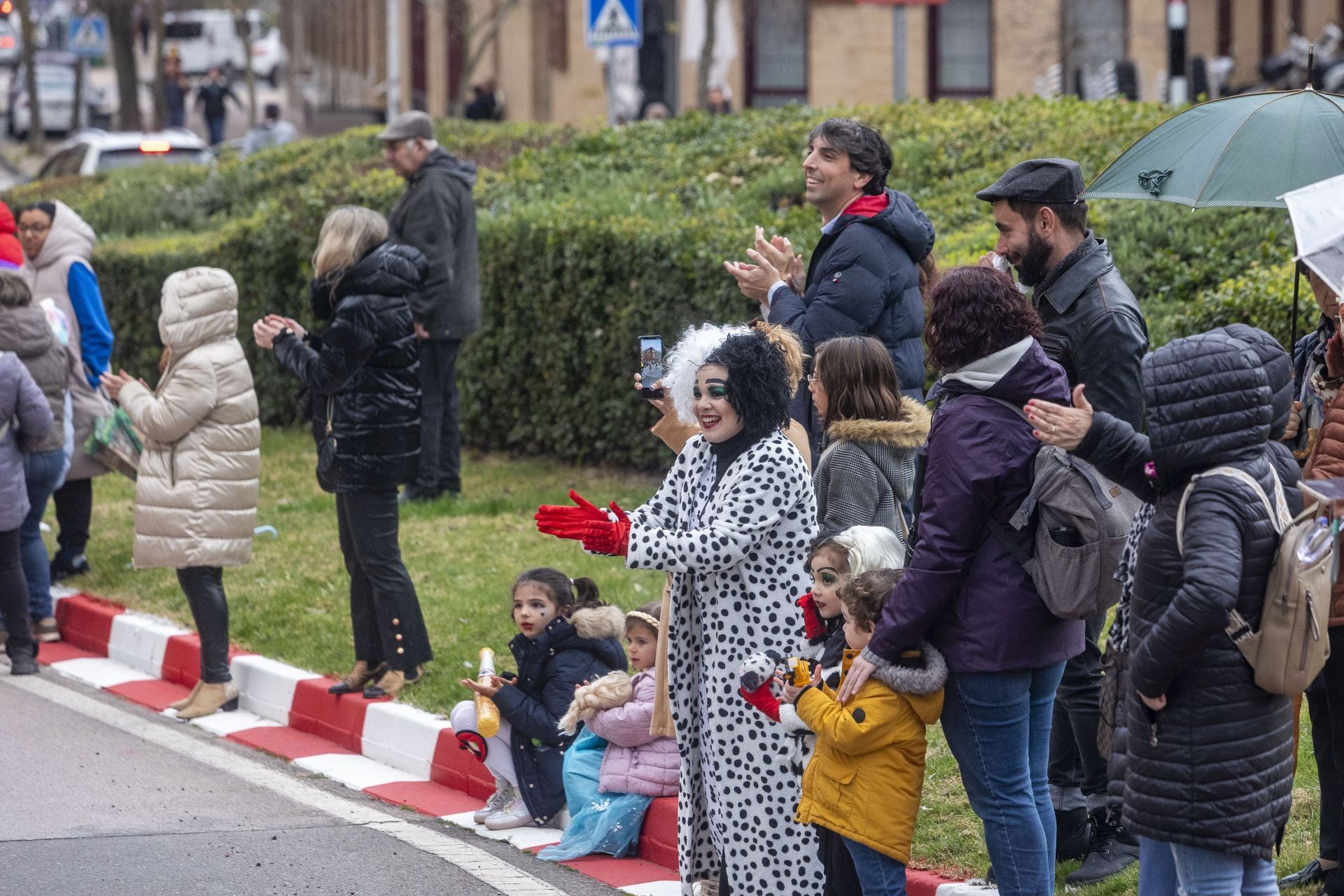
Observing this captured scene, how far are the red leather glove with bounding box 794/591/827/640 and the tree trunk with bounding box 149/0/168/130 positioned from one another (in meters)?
32.6

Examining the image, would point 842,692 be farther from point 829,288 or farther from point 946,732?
point 829,288

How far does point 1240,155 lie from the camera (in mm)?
5227

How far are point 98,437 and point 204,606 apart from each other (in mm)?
2049

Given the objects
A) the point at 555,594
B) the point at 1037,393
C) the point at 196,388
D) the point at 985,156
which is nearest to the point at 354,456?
the point at 196,388

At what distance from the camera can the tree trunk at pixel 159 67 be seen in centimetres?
3475

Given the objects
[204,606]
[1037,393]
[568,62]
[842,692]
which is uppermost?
[568,62]

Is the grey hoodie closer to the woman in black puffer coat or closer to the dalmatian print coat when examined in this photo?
the dalmatian print coat

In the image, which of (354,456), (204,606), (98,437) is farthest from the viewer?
(98,437)

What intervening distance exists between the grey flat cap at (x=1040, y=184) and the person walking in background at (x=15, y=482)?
5.00 metres

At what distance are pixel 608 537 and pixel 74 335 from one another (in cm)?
604

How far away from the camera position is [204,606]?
768 cm

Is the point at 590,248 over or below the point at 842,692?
over

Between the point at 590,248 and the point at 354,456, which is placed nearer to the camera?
the point at 354,456

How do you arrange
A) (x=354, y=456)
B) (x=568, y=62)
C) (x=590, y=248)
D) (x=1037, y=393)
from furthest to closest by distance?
(x=568, y=62) < (x=590, y=248) < (x=354, y=456) < (x=1037, y=393)
